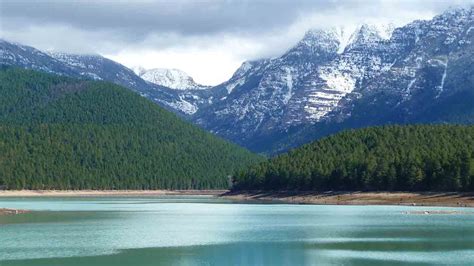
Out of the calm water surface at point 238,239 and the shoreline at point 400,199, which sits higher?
the shoreline at point 400,199

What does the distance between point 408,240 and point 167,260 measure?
31108mm

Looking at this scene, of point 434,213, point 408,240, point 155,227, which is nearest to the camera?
point 408,240

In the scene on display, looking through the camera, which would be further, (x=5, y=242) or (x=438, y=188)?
(x=438, y=188)

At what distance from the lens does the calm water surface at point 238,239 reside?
82.1m

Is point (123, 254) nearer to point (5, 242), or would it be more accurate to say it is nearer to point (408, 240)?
point (5, 242)

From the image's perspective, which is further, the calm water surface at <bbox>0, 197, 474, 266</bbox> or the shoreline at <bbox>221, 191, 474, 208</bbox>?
the shoreline at <bbox>221, 191, 474, 208</bbox>

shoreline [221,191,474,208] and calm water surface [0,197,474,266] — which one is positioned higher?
shoreline [221,191,474,208]

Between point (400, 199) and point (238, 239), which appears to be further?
point (400, 199)

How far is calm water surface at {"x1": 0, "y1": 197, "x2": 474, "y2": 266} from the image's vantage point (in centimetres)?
8206

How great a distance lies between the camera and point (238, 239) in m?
101

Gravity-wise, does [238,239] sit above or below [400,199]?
below

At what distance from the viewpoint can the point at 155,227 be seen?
11919 centimetres

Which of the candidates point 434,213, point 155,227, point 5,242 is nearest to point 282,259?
point 5,242

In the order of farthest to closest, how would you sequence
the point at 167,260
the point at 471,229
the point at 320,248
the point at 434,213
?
the point at 434,213 → the point at 471,229 → the point at 320,248 → the point at 167,260
